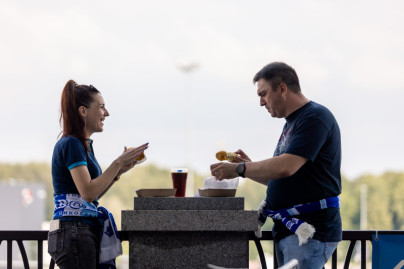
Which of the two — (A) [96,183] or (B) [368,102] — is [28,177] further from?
(A) [96,183]

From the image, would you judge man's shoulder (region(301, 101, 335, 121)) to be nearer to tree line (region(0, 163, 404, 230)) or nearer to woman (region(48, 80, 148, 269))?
woman (region(48, 80, 148, 269))

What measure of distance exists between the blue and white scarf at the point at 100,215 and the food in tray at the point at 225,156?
67 centimetres

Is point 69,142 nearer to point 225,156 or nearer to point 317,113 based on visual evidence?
point 225,156

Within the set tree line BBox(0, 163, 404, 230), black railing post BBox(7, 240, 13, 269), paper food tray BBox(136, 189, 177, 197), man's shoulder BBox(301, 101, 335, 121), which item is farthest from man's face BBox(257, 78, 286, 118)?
tree line BBox(0, 163, 404, 230)

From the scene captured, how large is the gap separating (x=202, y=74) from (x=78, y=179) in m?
47.9

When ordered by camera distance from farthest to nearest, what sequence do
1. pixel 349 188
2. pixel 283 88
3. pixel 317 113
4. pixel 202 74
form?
pixel 202 74, pixel 349 188, pixel 283 88, pixel 317 113

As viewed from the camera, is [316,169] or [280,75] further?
[280,75]

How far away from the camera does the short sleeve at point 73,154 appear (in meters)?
2.96

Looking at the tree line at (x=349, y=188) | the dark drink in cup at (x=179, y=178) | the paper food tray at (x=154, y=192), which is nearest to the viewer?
the paper food tray at (x=154, y=192)

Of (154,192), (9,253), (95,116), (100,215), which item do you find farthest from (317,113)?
(9,253)

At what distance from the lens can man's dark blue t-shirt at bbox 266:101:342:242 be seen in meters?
3.07

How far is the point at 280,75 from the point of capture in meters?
3.28

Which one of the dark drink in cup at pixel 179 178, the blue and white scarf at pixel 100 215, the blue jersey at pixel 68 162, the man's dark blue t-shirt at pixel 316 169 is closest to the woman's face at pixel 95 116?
the blue jersey at pixel 68 162

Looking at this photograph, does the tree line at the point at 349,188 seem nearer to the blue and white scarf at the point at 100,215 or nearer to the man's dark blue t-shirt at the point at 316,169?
the blue and white scarf at the point at 100,215
